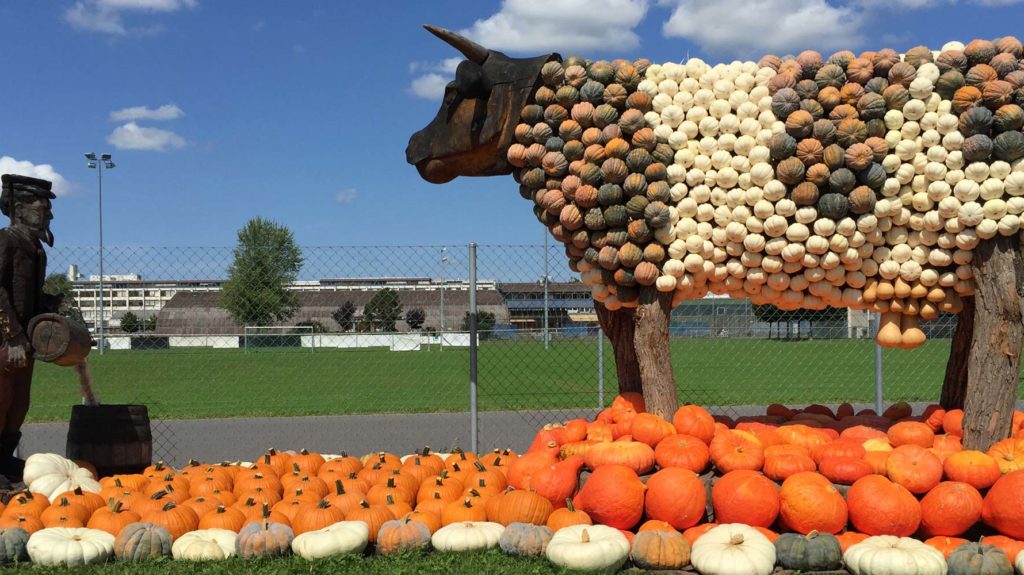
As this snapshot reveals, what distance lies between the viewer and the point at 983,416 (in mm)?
5074

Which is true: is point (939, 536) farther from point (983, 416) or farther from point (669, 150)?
point (669, 150)

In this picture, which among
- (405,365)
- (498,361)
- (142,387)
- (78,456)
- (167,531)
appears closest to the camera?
(167,531)

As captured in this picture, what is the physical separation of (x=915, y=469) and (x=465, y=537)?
2516mm

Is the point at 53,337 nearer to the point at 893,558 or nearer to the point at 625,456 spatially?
the point at 625,456

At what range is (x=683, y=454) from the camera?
5.07 meters

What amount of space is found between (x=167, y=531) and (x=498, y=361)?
1878 cm

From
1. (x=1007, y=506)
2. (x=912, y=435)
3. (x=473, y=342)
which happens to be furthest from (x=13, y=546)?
(x=1007, y=506)

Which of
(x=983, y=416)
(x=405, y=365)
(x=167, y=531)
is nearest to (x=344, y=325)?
(x=167, y=531)

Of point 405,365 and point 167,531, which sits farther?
point 405,365

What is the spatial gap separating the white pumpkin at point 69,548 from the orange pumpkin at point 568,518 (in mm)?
2458

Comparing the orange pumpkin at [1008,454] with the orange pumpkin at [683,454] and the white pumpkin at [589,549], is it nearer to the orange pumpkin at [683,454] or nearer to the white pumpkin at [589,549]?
the orange pumpkin at [683,454]

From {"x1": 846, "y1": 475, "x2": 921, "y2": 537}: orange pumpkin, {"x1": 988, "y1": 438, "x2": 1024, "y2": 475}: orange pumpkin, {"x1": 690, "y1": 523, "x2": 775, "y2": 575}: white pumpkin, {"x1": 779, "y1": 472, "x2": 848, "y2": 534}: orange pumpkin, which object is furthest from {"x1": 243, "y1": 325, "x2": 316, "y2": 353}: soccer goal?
{"x1": 988, "y1": 438, "x2": 1024, "y2": 475}: orange pumpkin

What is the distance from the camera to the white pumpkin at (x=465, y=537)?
4.80m

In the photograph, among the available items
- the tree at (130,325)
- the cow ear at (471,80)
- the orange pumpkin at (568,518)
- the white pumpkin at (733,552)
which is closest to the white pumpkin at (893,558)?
the white pumpkin at (733,552)
